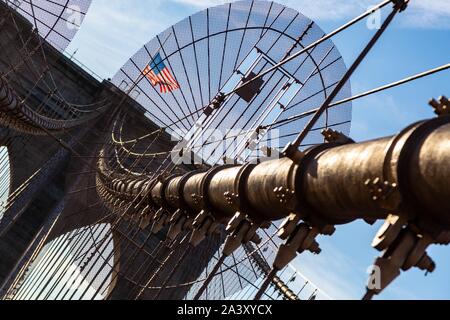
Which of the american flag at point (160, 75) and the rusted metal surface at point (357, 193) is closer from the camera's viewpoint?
the rusted metal surface at point (357, 193)

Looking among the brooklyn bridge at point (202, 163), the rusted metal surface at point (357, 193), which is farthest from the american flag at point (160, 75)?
the rusted metal surface at point (357, 193)

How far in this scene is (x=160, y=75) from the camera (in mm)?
29703

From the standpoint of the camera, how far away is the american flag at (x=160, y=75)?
94.8 feet

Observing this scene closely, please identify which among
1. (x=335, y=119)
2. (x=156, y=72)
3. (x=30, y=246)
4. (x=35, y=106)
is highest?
(x=335, y=119)

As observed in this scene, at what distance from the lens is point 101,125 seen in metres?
34.7

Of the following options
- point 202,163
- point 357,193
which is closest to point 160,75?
point 202,163

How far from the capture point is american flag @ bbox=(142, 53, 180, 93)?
28906 mm

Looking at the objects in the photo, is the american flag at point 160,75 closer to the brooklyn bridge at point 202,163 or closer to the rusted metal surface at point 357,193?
the brooklyn bridge at point 202,163

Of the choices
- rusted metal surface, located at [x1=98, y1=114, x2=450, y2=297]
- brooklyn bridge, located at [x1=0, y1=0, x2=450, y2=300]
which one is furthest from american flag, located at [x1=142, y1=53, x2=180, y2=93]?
rusted metal surface, located at [x1=98, y1=114, x2=450, y2=297]

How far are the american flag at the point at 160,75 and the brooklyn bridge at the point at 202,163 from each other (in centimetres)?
9
